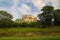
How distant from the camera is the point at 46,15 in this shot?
110 m

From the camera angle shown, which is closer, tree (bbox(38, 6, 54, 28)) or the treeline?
the treeline

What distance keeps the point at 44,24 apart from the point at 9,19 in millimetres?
19597

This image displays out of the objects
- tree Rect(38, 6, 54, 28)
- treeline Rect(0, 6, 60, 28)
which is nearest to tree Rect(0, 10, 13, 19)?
treeline Rect(0, 6, 60, 28)

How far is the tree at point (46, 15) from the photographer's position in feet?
347

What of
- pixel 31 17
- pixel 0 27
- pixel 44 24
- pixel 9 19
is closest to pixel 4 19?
pixel 9 19

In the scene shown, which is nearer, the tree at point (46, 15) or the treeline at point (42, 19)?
the treeline at point (42, 19)

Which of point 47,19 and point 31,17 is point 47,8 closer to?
point 47,19

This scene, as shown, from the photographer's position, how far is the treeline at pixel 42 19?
99.9m

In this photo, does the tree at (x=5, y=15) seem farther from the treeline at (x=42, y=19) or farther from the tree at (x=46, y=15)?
the tree at (x=46, y=15)

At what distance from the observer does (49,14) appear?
110750 millimetres

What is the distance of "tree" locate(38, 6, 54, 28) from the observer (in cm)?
10572

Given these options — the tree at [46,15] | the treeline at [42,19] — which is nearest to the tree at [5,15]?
the treeline at [42,19]

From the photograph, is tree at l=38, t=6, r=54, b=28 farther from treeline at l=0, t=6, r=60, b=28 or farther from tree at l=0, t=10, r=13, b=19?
tree at l=0, t=10, r=13, b=19

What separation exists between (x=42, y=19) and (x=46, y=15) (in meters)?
3.62
